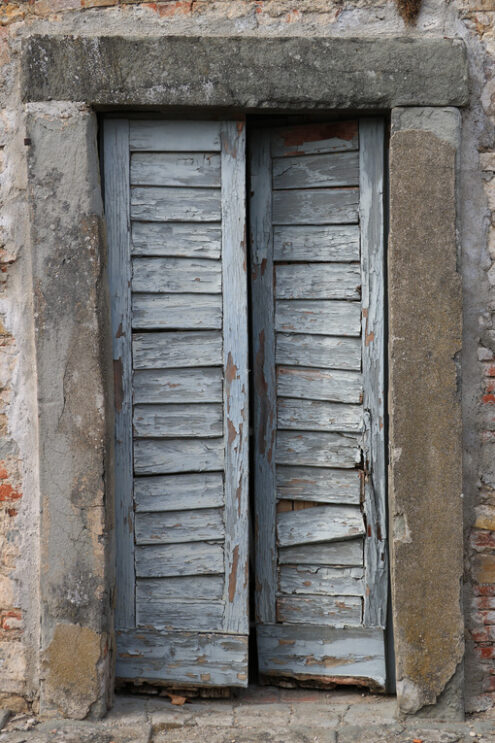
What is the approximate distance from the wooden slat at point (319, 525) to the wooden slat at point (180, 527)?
0.30m

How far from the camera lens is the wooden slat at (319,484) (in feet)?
11.6

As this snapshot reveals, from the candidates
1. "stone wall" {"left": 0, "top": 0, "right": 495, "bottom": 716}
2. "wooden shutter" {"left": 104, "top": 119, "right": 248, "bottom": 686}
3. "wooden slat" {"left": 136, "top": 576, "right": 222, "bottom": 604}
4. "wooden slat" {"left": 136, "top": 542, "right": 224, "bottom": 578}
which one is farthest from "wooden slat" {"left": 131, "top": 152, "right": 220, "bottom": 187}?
"wooden slat" {"left": 136, "top": 576, "right": 222, "bottom": 604}

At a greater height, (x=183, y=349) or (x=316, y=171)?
(x=316, y=171)

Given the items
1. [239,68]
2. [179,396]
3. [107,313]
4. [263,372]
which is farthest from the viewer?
[263,372]

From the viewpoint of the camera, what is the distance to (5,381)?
3418 mm

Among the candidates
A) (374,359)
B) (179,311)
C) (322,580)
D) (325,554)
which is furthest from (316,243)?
(322,580)

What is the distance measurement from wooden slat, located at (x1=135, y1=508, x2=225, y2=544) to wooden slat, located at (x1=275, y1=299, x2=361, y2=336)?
3.02 ft

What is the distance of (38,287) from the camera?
3.32 meters

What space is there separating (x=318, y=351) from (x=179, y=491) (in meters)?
0.90

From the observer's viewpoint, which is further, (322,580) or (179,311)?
(322,580)

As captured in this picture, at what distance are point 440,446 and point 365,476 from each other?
1.29 ft

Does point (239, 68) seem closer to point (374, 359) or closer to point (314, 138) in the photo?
point (314, 138)

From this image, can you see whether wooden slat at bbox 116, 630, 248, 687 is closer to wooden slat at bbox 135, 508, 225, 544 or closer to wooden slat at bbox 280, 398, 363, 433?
wooden slat at bbox 135, 508, 225, 544

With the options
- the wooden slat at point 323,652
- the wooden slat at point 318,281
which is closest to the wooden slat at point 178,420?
the wooden slat at point 318,281
